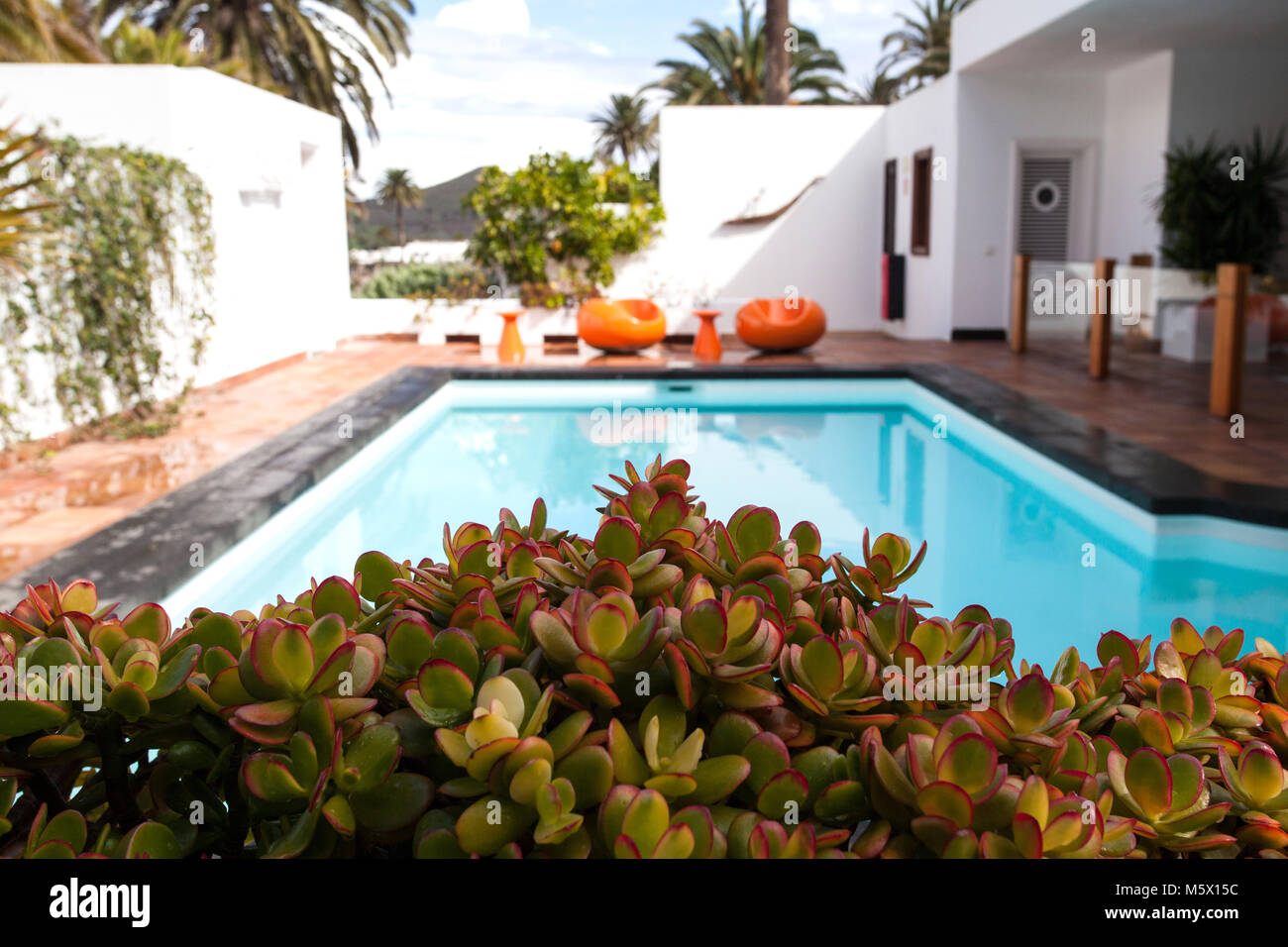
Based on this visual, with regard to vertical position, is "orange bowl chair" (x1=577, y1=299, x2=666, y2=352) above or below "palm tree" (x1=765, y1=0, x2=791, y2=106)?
below

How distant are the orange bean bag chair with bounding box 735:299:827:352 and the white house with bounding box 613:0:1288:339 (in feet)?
7.02

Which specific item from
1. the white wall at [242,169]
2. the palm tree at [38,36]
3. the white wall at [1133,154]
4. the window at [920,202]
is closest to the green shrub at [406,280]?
the white wall at [242,169]

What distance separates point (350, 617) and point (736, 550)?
1.49 ft

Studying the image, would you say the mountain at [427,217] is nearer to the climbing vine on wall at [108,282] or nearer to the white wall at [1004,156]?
the white wall at [1004,156]

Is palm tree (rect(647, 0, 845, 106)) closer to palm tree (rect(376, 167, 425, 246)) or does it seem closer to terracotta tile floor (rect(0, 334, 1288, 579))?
terracotta tile floor (rect(0, 334, 1288, 579))

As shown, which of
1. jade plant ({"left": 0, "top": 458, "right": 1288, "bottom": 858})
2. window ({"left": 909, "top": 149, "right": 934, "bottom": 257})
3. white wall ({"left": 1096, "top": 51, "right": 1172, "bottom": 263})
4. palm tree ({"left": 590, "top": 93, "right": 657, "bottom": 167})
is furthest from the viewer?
palm tree ({"left": 590, "top": 93, "right": 657, "bottom": 167})

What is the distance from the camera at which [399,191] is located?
42500 millimetres

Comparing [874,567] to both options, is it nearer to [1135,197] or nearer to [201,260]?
[201,260]

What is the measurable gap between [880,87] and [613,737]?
A: 3165 centimetres

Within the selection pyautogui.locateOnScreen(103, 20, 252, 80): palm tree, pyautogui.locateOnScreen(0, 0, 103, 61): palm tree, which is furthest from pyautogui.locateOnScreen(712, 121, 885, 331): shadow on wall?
pyautogui.locateOnScreen(0, 0, 103, 61): palm tree

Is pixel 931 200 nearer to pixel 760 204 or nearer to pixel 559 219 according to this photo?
pixel 760 204

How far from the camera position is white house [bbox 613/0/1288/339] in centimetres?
1214

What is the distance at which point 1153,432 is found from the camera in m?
8.09

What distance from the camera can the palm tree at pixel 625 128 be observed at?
116ft
